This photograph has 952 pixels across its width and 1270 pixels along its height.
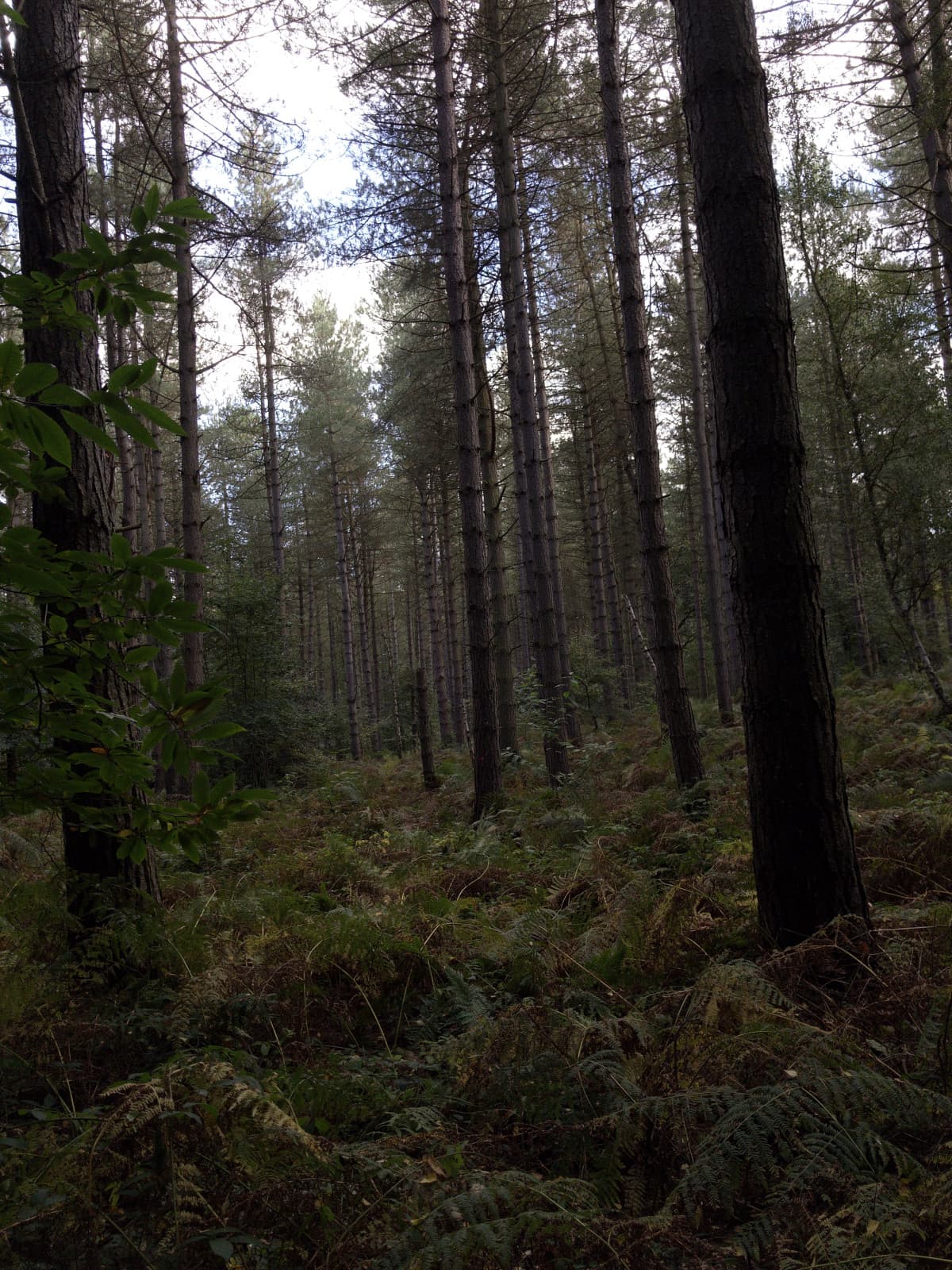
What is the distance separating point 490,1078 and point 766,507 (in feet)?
8.37

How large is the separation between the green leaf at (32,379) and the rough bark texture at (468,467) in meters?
7.75

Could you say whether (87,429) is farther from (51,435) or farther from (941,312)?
(941,312)

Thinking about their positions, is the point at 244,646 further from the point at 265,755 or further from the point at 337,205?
the point at 337,205

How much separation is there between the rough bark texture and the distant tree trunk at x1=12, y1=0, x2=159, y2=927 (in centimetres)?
540

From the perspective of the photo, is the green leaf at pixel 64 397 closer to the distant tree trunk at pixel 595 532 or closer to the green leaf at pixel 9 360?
the green leaf at pixel 9 360

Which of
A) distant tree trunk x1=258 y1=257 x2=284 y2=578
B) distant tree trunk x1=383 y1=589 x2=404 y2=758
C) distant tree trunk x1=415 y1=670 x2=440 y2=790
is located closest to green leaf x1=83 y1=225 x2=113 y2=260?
distant tree trunk x1=415 y1=670 x2=440 y2=790

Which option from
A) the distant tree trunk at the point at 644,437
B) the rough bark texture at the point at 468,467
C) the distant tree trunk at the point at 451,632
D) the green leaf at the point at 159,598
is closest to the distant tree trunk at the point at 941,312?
the distant tree trunk at the point at 644,437

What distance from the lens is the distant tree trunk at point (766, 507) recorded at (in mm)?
3340

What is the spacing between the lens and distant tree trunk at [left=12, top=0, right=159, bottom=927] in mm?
3906

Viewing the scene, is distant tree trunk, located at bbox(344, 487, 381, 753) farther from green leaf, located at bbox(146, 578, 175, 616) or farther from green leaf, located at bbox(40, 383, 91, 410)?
green leaf, located at bbox(40, 383, 91, 410)

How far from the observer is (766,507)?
341cm

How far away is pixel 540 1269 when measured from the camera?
1889 mm

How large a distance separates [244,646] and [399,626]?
1661 inches

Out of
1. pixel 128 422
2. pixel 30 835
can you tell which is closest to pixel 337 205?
pixel 30 835
